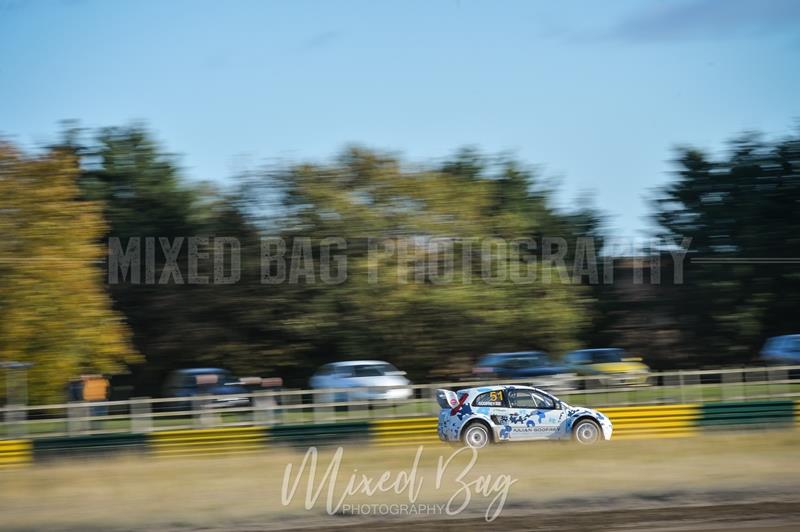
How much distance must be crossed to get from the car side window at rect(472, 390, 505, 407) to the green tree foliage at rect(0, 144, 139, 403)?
14658 mm

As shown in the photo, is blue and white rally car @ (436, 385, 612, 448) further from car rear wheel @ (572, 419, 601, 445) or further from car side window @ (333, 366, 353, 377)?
car side window @ (333, 366, 353, 377)

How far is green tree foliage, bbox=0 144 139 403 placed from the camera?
27.5 meters

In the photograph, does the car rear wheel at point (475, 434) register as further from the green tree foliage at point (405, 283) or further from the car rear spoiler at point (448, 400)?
the green tree foliage at point (405, 283)

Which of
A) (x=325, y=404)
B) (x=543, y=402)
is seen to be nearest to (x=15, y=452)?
(x=325, y=404)

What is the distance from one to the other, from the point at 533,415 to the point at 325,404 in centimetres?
468

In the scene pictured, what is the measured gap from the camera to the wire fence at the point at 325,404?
20.3m

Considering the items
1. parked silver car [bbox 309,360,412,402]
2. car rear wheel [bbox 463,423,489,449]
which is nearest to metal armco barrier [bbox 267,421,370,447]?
car rear wheel [bbox 463,423,489,449]

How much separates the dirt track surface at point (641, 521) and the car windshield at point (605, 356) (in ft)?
55.0

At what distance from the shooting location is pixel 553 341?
→ 121 ft

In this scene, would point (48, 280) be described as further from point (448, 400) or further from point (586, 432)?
point (586, 432)

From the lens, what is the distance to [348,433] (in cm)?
1994

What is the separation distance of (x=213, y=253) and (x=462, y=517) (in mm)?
26273

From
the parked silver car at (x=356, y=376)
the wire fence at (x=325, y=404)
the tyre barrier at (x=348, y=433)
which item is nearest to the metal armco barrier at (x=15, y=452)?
the tyre barrier at (x=348, y=433)

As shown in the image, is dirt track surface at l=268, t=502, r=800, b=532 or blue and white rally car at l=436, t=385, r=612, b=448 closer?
dirt track surface at l=268, t=502, r=800, b=532
